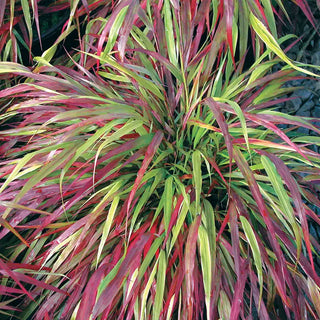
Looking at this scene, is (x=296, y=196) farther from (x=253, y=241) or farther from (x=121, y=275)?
(x=121, y=275)

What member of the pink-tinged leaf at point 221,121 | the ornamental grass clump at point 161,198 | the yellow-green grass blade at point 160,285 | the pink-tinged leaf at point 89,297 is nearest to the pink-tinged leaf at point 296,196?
the ornamental grass clump at point 161,198

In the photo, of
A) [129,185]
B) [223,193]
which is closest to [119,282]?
[129,185]

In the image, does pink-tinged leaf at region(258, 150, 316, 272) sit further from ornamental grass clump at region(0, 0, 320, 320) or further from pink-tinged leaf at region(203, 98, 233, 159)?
pink-tinged leaf at region(203, 98, 233, 159)

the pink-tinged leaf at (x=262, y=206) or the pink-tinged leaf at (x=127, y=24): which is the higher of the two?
the pink-tinged leaf at (x=127, y=24)

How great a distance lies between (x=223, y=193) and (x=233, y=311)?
1.06 feet

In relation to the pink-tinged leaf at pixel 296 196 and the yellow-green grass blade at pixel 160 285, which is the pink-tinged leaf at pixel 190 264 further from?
the pink-tinged leaf at pixel 296 196

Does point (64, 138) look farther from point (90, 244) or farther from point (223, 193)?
point (223, 193)

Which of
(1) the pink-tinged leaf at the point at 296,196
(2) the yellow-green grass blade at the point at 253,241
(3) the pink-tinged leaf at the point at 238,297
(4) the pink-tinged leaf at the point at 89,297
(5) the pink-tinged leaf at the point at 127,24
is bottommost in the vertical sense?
(3) the pink-tinged leaf at the point at 238,297

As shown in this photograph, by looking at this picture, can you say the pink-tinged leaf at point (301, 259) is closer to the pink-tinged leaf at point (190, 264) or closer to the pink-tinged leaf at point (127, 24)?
the pink-tinged leaf at point (190, 264)

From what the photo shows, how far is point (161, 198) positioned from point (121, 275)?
206mm

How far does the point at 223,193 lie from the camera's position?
1012mm

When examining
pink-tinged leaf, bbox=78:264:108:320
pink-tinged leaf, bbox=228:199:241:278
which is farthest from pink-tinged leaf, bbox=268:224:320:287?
pink-tinged leaf, bbox=78:264:108:320

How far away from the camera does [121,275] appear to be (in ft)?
2.58

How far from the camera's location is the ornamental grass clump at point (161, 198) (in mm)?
786
